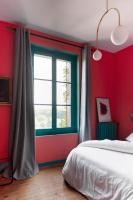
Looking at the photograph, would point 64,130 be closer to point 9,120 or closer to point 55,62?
point 9,120

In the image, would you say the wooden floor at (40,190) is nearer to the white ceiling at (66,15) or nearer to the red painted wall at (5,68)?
the red painted wall at (5,68)

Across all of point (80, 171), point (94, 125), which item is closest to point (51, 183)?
point (80, 171)

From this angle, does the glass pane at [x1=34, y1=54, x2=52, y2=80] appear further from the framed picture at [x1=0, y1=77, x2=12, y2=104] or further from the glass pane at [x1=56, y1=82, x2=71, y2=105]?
the framed picture at [x1=0, y1=77, x2=12, y2=104]

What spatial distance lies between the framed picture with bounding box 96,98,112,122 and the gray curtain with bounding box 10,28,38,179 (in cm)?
172

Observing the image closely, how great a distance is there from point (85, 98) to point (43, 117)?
3.21 ft

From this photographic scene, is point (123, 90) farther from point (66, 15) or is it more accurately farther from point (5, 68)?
point (5, 68)

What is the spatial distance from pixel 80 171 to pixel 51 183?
0.64m

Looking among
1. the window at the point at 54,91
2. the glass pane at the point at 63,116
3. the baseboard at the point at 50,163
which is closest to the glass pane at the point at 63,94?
the window at the point at 54,91

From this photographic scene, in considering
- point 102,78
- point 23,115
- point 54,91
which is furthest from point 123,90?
point 23,115

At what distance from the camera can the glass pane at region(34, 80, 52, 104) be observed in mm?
3303

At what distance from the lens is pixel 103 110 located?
4.02 metres

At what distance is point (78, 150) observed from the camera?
2346 millimetres

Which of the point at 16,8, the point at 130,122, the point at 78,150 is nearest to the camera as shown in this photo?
the point at 78,150

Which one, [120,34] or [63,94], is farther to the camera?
[63,94]
